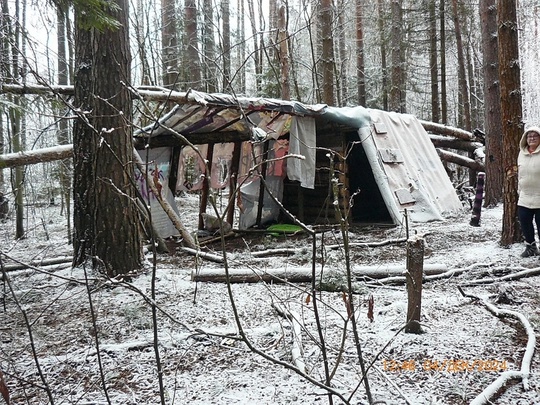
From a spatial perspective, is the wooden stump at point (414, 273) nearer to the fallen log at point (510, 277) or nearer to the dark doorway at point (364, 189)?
the fallen log at point (510, 277)

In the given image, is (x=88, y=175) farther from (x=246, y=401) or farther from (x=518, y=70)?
(x=518, y=70)

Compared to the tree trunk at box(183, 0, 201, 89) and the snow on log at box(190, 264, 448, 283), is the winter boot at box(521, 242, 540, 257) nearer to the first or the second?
the snow on log at box(190, 264, 448, 283)

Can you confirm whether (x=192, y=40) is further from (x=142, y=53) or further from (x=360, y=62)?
(x=360, y=62)

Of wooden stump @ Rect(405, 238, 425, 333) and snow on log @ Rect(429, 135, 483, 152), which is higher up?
snow on log @ Rect(429, 135, 483, 152)

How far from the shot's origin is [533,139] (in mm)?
4840

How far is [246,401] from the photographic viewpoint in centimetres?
234

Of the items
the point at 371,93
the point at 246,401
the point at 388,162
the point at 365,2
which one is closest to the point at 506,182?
the point at 388,162

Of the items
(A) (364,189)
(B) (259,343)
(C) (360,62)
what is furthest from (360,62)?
(B) (259,343)

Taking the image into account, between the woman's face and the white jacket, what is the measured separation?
0.03 m

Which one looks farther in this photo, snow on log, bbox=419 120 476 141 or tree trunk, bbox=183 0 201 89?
tree trunk, bbox=183 0 201 89

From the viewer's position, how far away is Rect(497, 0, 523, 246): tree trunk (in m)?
5.21

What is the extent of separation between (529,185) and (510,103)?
3.44 feet
